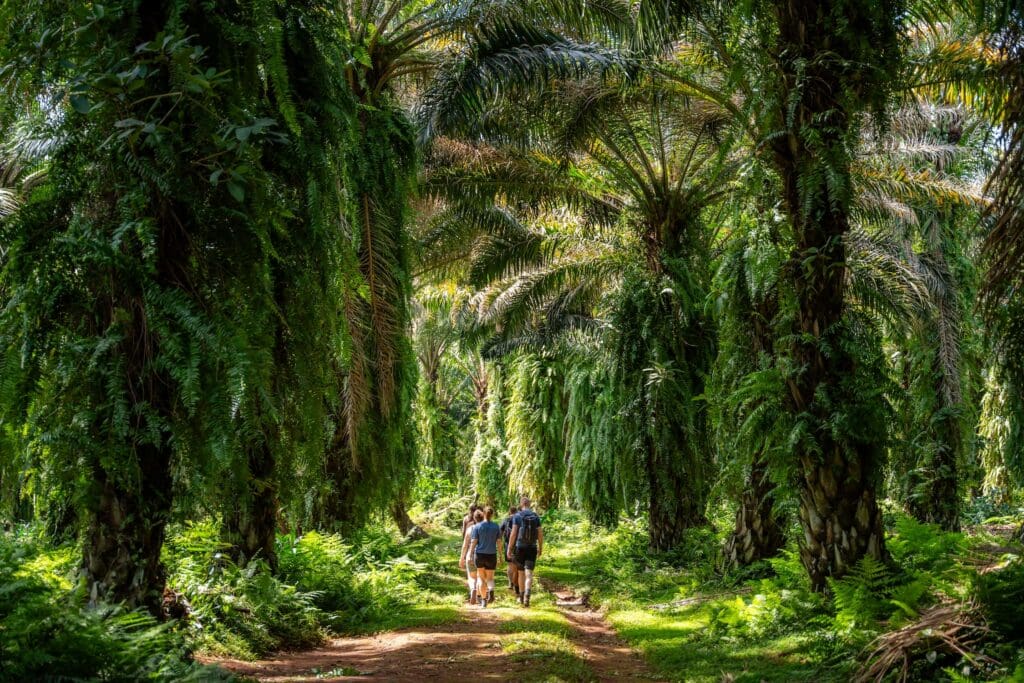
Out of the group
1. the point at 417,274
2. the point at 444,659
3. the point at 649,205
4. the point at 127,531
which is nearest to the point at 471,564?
the point at 444,659

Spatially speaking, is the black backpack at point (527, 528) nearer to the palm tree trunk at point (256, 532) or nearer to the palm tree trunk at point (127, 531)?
the palm tree trunk at point (256, 532)

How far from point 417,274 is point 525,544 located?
19.4ft

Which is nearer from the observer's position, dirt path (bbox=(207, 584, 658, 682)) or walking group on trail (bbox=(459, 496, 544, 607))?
dirt path (bbox=(207, 584, 658, 682))

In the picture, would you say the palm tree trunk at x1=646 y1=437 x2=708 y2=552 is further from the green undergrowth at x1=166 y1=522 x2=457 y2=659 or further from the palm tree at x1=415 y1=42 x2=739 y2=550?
the green undergrowth at x1=166 y1=522 x2=457 y2=659

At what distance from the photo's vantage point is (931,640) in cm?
552

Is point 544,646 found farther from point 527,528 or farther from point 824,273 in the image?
point 824,273

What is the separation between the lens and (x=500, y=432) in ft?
90.1

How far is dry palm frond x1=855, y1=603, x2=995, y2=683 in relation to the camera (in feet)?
17.5

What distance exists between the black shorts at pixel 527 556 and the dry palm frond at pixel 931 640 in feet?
23.3

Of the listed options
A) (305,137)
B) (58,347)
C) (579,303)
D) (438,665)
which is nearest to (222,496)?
(58,347)

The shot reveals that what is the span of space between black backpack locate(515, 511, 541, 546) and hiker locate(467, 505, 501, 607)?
355 millimetres

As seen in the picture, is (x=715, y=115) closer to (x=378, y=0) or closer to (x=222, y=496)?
(x=378, y=0)

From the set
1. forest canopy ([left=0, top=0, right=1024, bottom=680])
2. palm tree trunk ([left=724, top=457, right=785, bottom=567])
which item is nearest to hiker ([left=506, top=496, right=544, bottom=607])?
forest canopy ([left=0, top=0, right=1024, bottom=680])

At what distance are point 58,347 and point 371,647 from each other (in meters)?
5.80
